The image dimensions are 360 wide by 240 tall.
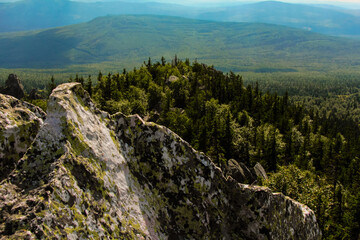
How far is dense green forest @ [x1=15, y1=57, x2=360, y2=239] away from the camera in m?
60.1

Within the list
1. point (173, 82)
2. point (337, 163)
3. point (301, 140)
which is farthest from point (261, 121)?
point (173, 82)

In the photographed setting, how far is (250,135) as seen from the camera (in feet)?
314

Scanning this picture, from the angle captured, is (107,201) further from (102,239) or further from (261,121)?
(261,121)

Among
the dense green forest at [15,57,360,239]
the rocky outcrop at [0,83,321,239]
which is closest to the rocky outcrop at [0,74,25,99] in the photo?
the dense green forest at [15,57,360,239]

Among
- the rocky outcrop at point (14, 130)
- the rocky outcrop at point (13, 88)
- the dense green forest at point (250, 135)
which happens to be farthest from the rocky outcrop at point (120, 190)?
the rocky outcrop at point (13, 88)

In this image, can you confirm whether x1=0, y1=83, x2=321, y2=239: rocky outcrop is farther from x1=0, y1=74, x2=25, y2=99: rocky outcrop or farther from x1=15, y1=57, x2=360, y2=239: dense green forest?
x1=0, y1=74, x2=25, y2=99: rocky outcrop

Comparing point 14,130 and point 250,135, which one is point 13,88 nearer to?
point 250,135

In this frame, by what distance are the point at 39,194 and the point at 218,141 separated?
245 ft

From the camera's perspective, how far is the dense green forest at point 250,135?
6006 cm

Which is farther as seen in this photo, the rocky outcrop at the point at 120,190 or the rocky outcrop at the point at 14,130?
the rocky outcrop at the point at 14,130

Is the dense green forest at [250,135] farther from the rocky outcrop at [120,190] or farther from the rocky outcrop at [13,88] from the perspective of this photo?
the rocky outcrop at [120,190]

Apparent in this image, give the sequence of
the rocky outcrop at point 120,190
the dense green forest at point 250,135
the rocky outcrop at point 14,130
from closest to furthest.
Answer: the rocky outcrop at point 120,190, the rocky outcrop at point 14,130, the dense green forest at point 250,135

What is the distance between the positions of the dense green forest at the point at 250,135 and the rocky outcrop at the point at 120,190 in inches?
1674

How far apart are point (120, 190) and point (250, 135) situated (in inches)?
3480
